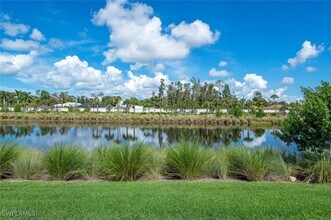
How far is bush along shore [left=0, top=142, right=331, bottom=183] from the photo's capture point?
7.99 meters

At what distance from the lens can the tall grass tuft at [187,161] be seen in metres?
8.20

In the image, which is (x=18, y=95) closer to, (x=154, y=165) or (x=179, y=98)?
(x=179, y=98)

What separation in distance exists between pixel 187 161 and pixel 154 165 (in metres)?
0.94

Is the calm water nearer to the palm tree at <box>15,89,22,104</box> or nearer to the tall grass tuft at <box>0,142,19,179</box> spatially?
the tall grass tuft at <box>0,142,19,179</box>

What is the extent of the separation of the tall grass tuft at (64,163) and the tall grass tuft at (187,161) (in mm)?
2423

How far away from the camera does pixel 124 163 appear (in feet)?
26.0

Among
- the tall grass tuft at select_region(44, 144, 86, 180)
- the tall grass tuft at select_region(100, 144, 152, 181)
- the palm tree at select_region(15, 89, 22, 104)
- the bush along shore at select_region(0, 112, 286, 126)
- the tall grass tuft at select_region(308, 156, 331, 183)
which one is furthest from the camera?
the palm tree at select_region(15, 89, 22, 104)

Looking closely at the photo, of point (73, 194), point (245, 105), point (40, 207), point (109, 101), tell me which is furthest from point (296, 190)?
point (109, 101)

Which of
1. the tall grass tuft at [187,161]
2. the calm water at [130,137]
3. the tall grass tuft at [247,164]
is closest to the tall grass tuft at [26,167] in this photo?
the tall grass tuft at [187,161]

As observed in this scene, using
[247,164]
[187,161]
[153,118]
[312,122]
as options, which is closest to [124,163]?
[187,161]

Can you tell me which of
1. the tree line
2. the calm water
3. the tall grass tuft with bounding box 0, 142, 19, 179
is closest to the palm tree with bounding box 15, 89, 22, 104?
the tree line

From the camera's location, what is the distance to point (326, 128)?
822cm

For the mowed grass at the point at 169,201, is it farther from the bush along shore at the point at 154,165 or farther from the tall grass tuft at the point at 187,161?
the tall grass tuft at the point at 187,161

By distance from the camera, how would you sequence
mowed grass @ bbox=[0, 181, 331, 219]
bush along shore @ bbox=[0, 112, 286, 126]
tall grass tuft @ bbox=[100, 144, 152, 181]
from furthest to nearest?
bush along shore @ bbox=[0, 112, 286, 126] → tall grass tuft @ bbox=[100, 144, 152, 181] → mowed grass @ bbox=[0, 181, 331, 219]
